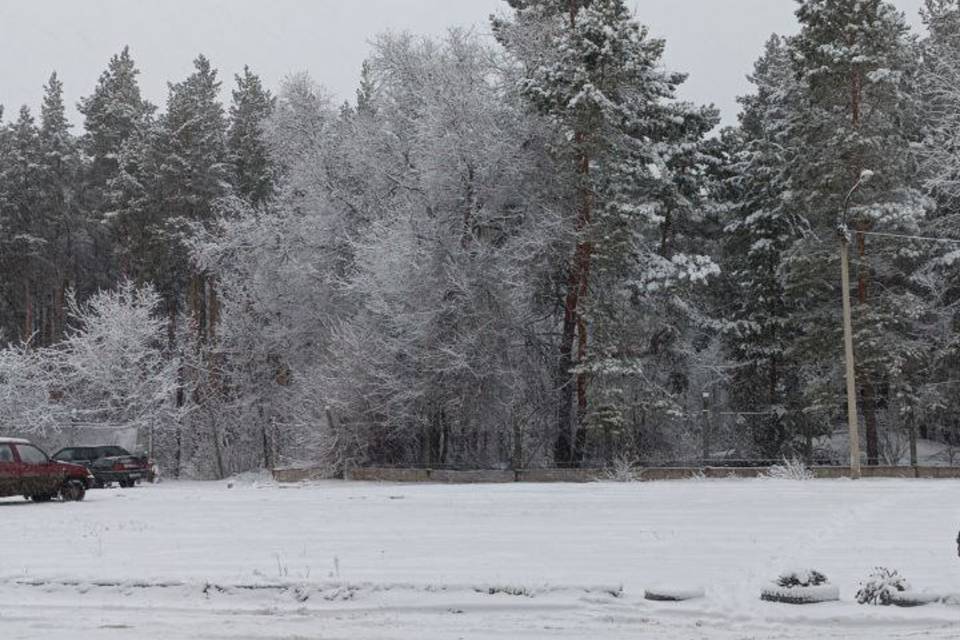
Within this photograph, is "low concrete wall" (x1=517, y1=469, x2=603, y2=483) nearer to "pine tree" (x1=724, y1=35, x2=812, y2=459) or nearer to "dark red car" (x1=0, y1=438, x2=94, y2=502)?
"pine tree" (x1=724, y1=35, x2=812, y2=459)

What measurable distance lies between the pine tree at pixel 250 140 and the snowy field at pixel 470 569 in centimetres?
4039

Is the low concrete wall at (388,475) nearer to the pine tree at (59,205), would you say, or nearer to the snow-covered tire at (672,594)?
the snow-covered tire at (672,594)

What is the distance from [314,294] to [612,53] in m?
16.1

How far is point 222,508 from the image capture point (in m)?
23.2

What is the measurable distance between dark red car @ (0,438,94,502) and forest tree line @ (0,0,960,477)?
10384mm

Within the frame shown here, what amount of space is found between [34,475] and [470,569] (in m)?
18.7

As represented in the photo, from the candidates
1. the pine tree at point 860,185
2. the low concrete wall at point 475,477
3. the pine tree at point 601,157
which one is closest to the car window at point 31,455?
the low concrete wall at point 475,477

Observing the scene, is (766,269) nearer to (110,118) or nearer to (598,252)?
(598,252)

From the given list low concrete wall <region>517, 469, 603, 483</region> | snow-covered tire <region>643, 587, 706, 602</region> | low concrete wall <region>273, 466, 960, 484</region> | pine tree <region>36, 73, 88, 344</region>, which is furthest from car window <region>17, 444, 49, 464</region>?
pine tree <region>36, 73, 88, 344</region>

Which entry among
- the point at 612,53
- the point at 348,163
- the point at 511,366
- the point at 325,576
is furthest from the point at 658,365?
the point at 325,576

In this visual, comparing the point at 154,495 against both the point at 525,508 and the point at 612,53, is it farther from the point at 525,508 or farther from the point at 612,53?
the point at 612,53

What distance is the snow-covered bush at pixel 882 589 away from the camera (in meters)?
10.1

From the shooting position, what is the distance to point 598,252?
34.4 meters

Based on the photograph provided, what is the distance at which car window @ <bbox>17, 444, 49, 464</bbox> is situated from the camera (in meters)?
26.7
